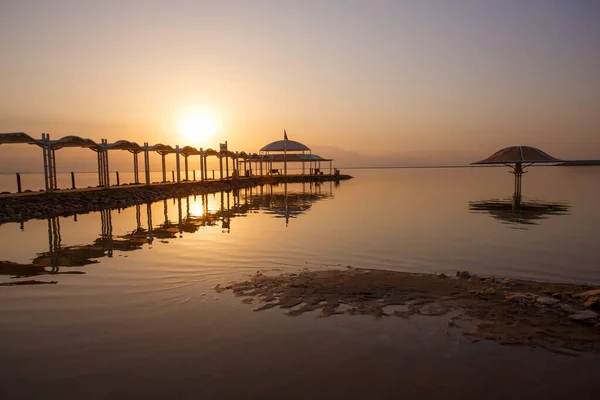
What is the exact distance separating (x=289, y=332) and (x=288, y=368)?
0.95 m

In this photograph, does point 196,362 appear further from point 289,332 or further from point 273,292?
point 273,292

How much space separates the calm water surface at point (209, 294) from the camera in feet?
14.3

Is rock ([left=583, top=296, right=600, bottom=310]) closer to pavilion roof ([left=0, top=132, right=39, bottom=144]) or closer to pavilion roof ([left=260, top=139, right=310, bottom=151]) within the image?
pavilion roof ([left=0, top=132, right=39, bottom=144])

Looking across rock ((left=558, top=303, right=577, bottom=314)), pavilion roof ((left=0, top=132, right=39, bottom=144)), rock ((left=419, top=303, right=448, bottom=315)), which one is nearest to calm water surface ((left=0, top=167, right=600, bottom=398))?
rock ((left=419, top=303, right=448, bottom=315))

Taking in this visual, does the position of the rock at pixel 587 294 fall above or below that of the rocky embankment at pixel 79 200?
below

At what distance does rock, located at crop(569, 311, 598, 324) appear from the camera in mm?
5324

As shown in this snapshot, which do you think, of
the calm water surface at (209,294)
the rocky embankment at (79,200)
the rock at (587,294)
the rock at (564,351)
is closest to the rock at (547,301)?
the rock at (587,294)

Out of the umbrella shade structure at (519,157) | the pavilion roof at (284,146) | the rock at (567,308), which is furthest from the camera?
the pavilion roof at (284,146)

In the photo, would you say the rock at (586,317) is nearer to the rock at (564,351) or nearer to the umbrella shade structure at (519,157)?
the rock at (564,351)

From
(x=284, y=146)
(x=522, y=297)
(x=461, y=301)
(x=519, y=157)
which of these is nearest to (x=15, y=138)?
(x=461, y=301)

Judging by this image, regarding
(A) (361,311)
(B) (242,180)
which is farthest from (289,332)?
(B) (242,180)

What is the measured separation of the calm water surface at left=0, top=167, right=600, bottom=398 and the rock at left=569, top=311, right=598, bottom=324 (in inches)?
54.8

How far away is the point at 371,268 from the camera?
350 inches

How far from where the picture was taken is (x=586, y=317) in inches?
212
